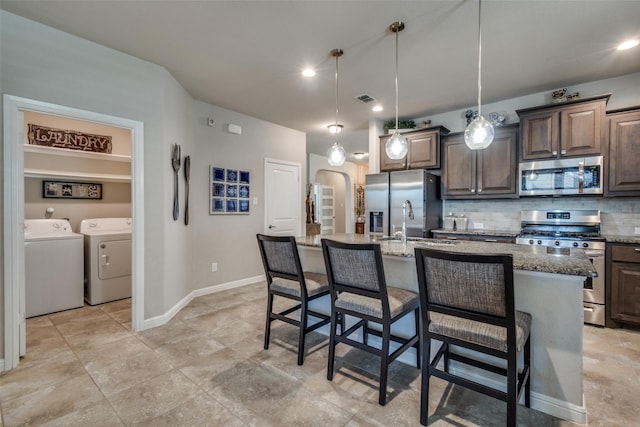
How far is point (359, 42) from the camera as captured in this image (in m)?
2.55

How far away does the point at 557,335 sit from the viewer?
166 cm

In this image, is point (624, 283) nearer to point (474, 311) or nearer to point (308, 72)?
point (474, 311)

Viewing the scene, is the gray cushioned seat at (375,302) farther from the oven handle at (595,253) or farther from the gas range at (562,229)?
the oven handle at (595,253)

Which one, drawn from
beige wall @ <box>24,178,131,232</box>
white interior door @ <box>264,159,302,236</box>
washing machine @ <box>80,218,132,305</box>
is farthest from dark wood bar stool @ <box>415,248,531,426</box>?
beige wall @ <box>24,178,131,232</box>

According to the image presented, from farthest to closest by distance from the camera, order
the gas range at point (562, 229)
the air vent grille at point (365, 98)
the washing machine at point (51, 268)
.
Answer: the air vent grille at point (365, 98)
the washing machine at point (51, 268)
the gas range at point (562, 229)

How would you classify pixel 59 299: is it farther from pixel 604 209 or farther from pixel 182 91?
pixel 604 209

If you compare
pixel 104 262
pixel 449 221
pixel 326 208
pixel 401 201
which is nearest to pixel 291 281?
pixel 401 201

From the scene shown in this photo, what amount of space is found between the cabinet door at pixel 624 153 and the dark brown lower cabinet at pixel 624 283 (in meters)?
0.63

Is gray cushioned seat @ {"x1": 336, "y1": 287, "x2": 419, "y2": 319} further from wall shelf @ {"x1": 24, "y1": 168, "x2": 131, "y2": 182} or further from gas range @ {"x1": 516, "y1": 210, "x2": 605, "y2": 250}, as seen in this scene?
wall shelf @ {"x1": 24, "y1": 168, "x2": 131, "y2": 182}

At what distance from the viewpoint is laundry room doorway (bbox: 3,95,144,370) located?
2.17m

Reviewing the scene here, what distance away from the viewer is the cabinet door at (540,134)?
3309 mm

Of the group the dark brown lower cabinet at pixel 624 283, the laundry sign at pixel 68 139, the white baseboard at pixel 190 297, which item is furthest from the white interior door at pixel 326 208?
the dark brown lower cabinet at pixel 624 283

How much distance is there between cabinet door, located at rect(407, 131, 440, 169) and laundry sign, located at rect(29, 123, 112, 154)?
13.6 ft

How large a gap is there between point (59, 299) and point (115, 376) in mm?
1958
